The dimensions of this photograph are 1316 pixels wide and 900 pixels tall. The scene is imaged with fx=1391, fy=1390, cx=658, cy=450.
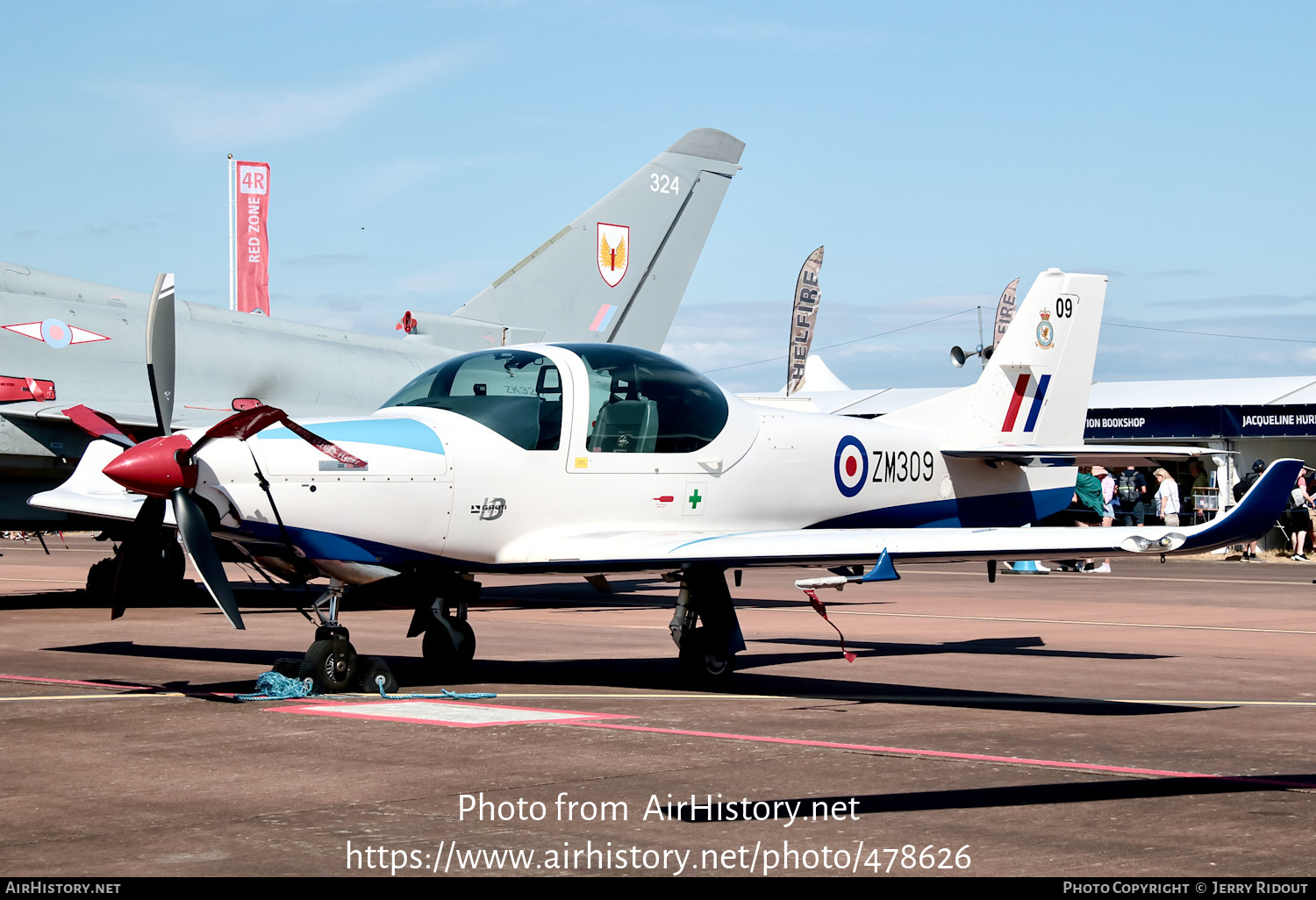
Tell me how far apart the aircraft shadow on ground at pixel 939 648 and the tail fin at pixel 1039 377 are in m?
2.07

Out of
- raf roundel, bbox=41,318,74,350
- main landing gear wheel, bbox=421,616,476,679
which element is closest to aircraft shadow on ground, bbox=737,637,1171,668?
main landing gear wheel, bbox=421,616,476,679

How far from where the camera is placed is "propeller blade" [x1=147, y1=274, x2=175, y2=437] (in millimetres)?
9656

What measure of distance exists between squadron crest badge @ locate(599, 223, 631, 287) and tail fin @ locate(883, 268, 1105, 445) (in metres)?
9.21

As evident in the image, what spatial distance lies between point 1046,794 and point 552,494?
5.14 metres

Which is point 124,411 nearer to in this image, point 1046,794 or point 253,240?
point 1046,794

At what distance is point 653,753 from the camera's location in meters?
7.52

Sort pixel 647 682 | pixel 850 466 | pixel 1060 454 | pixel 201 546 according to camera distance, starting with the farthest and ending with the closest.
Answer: pixel 1060 454 → pixel 850 466 → pixel 647 682 → pixel 201 546

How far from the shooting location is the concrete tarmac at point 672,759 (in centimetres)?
524

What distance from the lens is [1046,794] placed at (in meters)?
6.34

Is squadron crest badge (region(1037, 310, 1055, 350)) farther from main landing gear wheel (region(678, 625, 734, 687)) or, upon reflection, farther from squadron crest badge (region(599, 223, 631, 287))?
squadron crest badge (region(599, 223, 631, 287))

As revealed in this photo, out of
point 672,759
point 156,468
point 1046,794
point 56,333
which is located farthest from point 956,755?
point 56,333

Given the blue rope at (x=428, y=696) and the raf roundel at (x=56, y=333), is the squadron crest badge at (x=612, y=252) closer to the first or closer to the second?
the raf roundel at (x=56, y=333)

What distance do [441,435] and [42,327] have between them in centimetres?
1094

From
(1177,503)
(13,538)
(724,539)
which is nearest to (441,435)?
(724,539)
